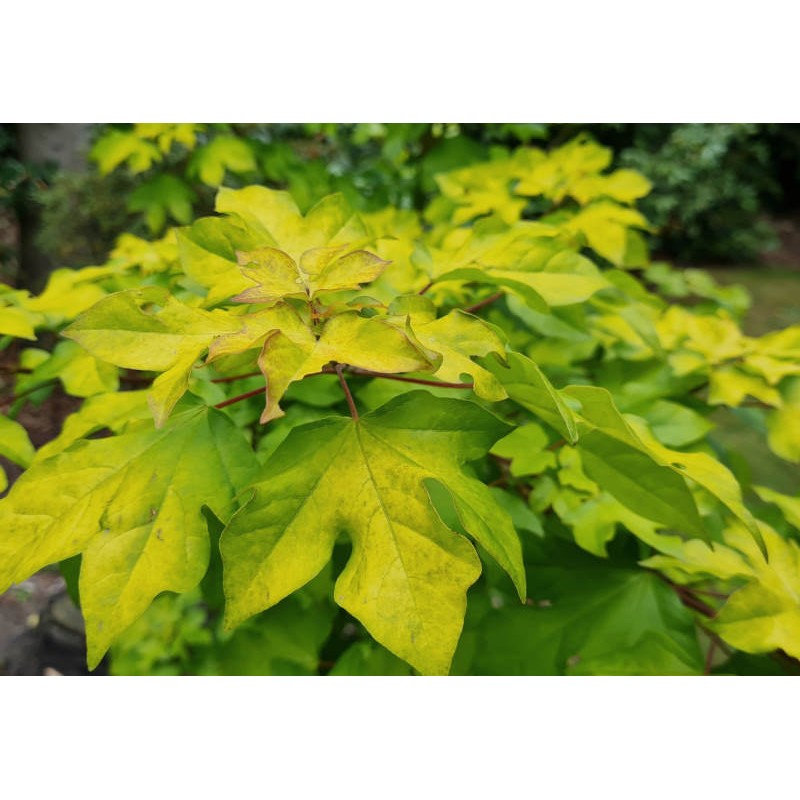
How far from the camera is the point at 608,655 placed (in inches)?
36.6

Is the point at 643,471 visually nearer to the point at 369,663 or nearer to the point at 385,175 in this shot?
the point at 369,663

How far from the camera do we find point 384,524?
610mm

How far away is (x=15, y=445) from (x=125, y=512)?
0.36 metres

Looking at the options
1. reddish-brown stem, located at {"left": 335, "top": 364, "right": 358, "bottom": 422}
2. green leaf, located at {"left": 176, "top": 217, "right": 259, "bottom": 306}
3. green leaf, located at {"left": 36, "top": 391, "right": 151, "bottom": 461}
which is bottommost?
green leaf, located at {"left": 36, "top": 391, "right": 151, "bottom": 461}

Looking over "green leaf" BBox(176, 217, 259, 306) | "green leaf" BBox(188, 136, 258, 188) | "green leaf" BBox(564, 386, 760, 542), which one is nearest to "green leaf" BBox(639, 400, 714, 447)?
"green leaf" BBox(564, 386, 760, 542)

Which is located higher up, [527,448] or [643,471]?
[643,471]

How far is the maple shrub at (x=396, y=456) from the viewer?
60 cm

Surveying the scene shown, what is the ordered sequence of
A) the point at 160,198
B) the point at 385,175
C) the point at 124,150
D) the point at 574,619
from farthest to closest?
the point at 385,175 < the point at 160,198 < the point at 124,150 < the point at 574,619

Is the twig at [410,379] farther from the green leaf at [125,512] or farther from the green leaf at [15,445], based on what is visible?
the green leaf at [15,445]

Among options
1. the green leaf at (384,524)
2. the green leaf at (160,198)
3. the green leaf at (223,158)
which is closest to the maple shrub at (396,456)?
the green leaf at (384,524)

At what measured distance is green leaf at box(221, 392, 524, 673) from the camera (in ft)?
1.85

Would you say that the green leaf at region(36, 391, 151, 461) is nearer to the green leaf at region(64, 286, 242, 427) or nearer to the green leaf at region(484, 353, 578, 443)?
the green leaf at region(64, 286, 242, 427)

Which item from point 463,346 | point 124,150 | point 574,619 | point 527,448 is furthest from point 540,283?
point 124,150

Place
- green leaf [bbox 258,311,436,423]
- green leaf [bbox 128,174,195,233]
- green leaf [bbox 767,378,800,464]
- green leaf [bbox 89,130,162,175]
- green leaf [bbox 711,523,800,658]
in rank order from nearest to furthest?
green leaf [bbox 258,311,436,423]
green leaf [bbox 711,523,800,658]
green leaf [bbox 767,378,800,464]
green leaf [bbox 89,130,162,175]
green leaf [bbox 128,174,195,233]
